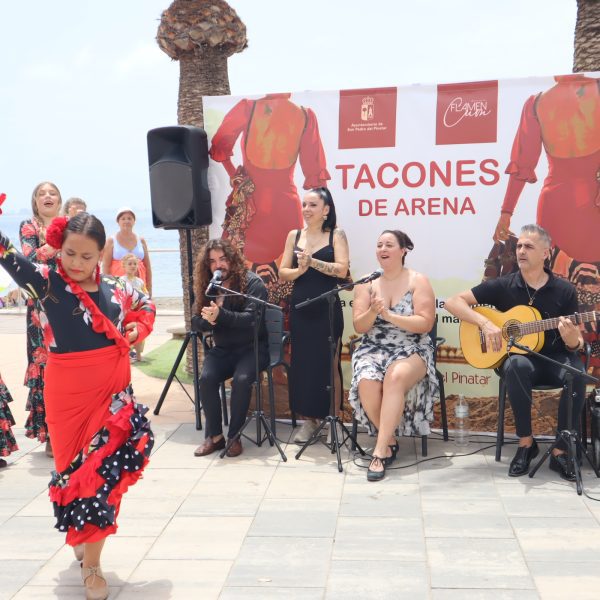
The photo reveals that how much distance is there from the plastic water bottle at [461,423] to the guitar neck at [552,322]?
85 cm

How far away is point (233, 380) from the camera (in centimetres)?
511

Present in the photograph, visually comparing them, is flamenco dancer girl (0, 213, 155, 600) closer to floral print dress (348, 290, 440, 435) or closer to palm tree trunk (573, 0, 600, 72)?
floral print dress (348, 290, 440, 435)

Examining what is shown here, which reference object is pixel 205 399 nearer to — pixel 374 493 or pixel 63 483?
pixel 374 493

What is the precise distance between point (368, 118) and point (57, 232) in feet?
9.35

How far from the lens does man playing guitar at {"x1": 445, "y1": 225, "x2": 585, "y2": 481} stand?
462 centimetres

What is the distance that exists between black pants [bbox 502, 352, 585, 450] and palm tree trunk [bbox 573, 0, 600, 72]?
3.06m

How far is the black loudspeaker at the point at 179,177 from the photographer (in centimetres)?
562

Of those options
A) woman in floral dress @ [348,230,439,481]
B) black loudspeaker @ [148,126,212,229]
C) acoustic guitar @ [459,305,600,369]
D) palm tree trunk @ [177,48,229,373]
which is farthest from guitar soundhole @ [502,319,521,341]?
palm tree trunk @ [177,48,229,373]

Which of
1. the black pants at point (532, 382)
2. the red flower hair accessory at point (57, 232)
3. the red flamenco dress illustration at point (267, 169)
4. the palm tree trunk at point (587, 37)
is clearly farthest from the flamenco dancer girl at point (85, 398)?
the palm tree trunk at point (587, 37)

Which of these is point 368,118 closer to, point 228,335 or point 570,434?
point 228,335

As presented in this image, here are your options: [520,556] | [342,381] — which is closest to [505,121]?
[342,381]

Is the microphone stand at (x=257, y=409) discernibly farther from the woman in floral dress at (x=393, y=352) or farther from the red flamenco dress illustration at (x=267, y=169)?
the red flamenco dress illustration at (x=267, y=169)

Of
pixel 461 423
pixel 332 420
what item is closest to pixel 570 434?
pixel 461 423

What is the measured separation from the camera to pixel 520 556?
3.51 m
